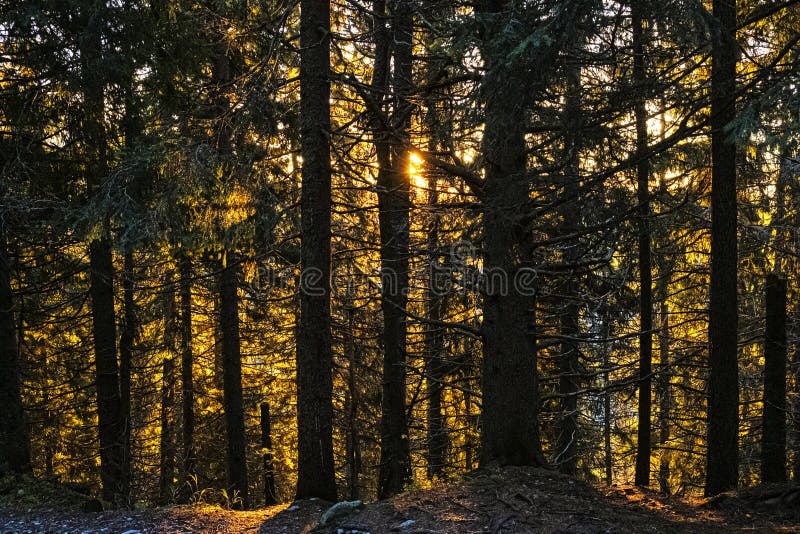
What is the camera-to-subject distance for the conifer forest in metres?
5.70

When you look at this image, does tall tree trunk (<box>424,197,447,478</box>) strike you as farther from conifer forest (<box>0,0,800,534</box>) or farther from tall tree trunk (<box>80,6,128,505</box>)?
tall tree trunk (<box>80,6,128,505</box>)

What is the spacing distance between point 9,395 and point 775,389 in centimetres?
1443

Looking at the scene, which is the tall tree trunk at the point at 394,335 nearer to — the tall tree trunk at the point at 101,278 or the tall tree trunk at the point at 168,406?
the tall tree trunk at the point at 101,278

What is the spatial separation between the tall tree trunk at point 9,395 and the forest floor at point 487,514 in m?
1.51

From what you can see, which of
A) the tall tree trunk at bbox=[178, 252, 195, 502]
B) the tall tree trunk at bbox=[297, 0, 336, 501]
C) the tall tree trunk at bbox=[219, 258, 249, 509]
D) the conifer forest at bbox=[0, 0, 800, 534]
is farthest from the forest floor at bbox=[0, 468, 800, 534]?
the tall tree trunk at bbox=[178, 252, 195, 502]

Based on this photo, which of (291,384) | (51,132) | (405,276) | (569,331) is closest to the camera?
(51,132)

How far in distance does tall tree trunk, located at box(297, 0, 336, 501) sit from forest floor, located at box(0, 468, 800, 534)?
0.62 m

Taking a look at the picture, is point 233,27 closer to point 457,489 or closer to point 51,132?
point 51,132

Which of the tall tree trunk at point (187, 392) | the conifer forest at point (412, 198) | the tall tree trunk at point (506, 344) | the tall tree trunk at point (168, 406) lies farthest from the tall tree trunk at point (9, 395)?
the tall tree trunk at point (506, 344)

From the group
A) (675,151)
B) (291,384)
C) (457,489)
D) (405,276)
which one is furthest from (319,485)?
(291,384)

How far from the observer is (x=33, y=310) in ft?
34.2

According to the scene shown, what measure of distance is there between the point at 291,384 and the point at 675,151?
46.8 ft

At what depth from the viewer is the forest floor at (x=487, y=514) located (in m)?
5.27

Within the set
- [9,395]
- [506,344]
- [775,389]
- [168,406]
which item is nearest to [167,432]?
[168,406]
